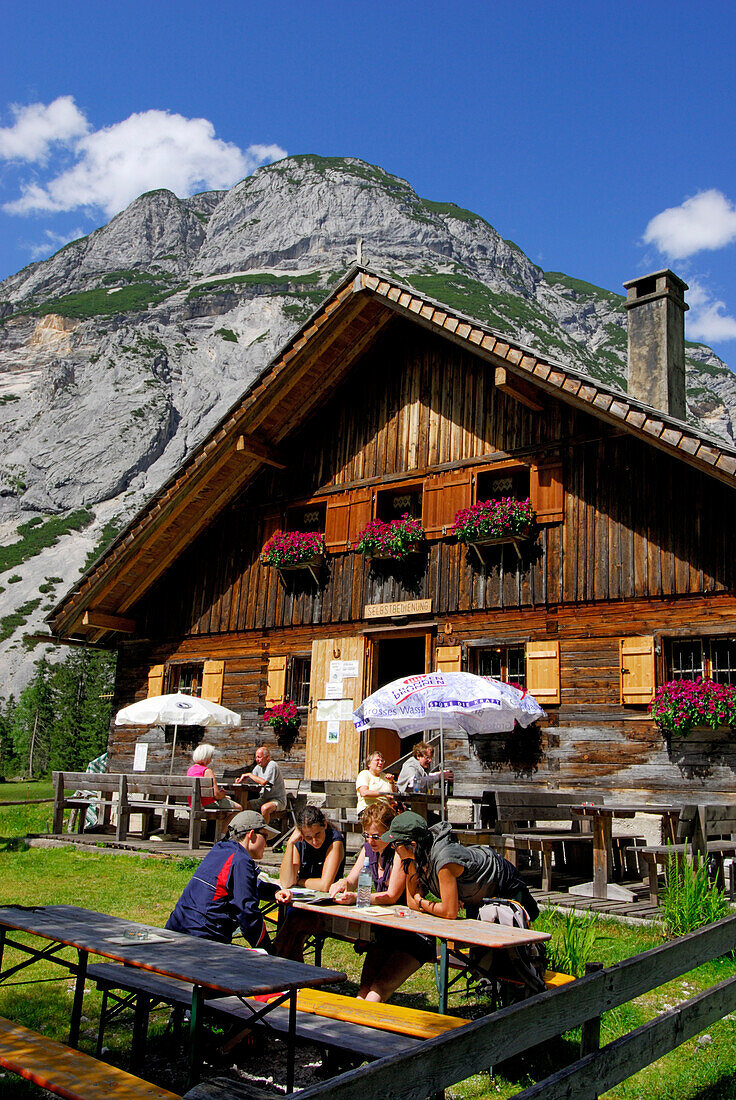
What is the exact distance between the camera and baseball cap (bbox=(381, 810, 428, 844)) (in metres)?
5.59

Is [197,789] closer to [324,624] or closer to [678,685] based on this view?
[324,624]

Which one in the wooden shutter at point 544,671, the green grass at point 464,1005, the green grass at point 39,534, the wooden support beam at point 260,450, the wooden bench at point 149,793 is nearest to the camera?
the green grass at point 464,1005

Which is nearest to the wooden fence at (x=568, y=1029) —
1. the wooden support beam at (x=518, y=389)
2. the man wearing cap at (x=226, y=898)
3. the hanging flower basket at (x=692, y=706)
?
the man wearing cap at (x=226, y=898)

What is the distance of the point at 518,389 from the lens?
13641 mm

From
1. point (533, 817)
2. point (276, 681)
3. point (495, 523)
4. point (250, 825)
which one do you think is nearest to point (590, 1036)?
point (250, 825)

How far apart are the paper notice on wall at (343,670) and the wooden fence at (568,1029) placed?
1020 cm

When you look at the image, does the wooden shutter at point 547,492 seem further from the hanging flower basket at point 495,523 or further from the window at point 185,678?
the window at point 185,678

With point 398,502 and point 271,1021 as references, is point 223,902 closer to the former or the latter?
point 271,1021

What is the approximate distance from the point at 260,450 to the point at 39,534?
80.8 metres

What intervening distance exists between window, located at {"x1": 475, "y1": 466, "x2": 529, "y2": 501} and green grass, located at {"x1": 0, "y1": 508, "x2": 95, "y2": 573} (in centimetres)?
8060

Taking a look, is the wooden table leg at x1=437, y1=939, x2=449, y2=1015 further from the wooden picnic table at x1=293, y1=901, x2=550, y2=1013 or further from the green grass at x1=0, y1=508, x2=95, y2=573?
the green grass at x1=0, y1=508, x2=95, y2=573

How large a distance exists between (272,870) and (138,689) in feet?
26.5

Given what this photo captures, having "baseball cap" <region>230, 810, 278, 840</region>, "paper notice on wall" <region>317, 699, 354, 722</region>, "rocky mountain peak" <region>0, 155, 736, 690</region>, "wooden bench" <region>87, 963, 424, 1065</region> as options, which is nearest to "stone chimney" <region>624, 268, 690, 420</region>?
"paper notice on wall" <region>317, 699, 354, 722</region>

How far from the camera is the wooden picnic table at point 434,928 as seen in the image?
4582 millimetres
